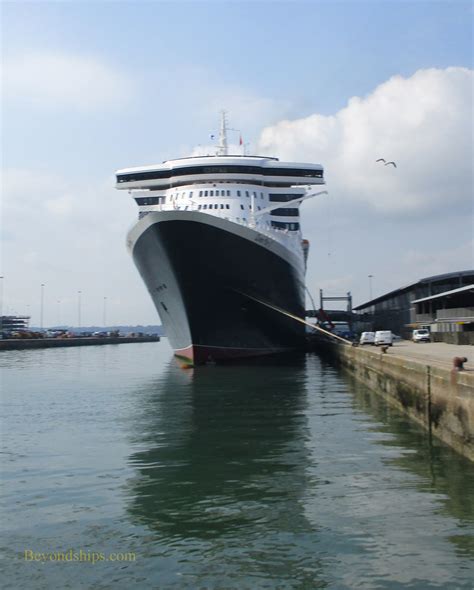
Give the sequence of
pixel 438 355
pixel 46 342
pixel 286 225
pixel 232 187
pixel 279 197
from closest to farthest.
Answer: pixel 438 355 < pixel 232 187 < pixel 279 197 < pixel 286 225 < pixel 46 342

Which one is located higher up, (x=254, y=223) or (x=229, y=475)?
(x=254, y=223)

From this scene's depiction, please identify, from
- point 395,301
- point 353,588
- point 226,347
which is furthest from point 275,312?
point 395,301

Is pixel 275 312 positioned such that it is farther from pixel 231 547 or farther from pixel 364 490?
pixel 231 547

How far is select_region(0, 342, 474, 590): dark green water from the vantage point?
7188 mm

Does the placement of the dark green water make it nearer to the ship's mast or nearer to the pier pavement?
the pier pavement

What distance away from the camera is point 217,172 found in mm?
41500

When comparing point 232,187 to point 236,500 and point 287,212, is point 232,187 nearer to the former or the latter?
point 287,212

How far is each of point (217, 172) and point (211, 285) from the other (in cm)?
1212

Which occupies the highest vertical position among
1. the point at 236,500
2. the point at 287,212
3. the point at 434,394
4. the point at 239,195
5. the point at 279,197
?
the point at 279,197

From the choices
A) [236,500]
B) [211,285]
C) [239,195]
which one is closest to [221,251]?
[211,285]

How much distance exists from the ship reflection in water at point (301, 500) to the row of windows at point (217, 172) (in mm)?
25547

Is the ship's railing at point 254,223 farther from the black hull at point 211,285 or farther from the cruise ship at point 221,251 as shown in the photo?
the black hull at point 211,285

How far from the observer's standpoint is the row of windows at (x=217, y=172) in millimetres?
41656

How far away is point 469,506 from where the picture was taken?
9414 mm
